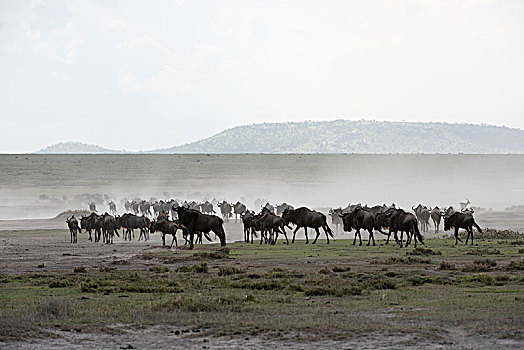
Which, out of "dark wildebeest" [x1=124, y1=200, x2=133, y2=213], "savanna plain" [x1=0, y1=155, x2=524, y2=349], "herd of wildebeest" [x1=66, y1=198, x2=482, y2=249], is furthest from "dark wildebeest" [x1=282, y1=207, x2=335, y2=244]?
"dark wildebeest" [x1=124, y1=200, x2=133, y2=213]

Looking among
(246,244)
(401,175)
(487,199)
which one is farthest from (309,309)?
(401,175)

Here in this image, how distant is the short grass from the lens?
13.8 metres

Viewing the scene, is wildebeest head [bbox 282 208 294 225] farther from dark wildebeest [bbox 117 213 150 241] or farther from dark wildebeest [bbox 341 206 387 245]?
dark wildebeest [bbox 117 213 150 241]

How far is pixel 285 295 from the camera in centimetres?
1770

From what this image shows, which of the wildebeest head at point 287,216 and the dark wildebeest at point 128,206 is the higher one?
the dark wildebeest at point 128,206

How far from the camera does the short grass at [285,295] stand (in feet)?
45.3

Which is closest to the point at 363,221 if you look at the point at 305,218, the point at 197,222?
the point at 305,218

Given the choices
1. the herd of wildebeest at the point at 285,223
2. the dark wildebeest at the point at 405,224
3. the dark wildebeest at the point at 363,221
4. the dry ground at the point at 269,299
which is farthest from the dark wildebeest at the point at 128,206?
the dark wildebeest at the point at 405,224

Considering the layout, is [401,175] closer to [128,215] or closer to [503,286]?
[128,215]

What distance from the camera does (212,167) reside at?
154 metres

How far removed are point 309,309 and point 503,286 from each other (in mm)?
5640

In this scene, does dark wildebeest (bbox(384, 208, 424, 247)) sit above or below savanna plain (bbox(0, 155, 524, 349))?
above

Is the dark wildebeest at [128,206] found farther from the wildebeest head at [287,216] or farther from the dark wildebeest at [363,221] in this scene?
the dark wildebeest at [363,221]

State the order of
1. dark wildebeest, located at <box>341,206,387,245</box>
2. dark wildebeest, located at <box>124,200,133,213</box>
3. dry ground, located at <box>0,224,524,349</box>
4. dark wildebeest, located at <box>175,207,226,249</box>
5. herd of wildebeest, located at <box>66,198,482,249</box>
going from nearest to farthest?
dry ground, located at <box>0,224,524,349</box> → herd of wildebeest, located at <box>66,198,482,249</box> → dark wildebeest, located at <box>175,207,226,249</box> → dark wildebeest, located at <box>341,206,387,245</box> → dark wildebeest, located at <box>124,200,133,213</box>
